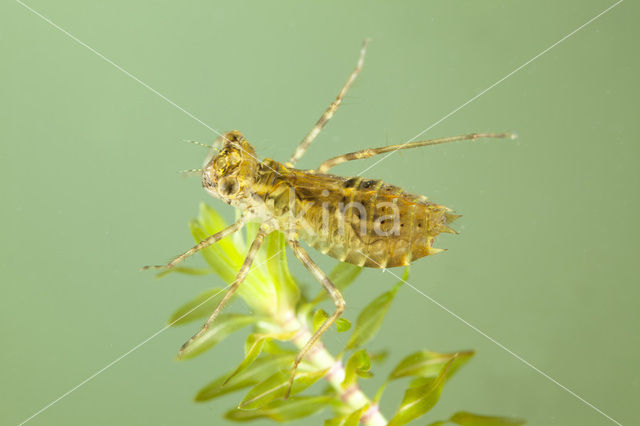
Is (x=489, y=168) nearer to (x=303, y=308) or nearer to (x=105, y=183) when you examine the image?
(x=303, y=308)

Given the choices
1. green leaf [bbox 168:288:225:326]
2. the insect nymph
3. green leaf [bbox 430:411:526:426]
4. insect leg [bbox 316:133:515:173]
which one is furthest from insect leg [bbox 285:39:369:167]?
green leaf [bbox 430:411:526:426]

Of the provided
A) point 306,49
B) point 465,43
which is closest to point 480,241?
point 465,43

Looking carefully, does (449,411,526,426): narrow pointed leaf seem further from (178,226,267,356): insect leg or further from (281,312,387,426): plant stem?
(178,226,267,356): insect leg

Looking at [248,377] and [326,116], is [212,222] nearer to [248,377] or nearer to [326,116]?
[248,377]

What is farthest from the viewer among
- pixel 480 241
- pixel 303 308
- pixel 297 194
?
pixel 480 241

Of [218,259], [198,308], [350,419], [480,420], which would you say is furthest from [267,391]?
[480,420]

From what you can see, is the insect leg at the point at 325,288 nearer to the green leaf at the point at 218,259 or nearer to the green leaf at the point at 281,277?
the green leaf at the point at 281,277
